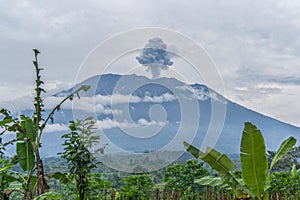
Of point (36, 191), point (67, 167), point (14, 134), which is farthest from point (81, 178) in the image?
point (14, 134)

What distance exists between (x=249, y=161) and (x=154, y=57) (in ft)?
7.28

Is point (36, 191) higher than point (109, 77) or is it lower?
lower

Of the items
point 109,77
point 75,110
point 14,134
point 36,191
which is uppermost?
point 109,77

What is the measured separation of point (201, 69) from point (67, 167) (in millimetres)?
2089

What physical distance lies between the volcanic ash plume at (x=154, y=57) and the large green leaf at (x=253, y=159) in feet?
6.66

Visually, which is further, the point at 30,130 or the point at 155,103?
the point at 155,103

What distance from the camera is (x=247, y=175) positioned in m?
4.00

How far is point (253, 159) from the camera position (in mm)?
3906

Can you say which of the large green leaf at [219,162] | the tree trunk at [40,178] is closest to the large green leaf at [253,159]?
the large green leaf at [219,162]

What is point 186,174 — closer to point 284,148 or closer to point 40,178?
point 284,148

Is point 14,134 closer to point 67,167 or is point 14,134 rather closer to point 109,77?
point 67,167

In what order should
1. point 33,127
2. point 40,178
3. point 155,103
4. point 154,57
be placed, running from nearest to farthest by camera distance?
point 40,178
point 33,127
point 154,57
point 155,103

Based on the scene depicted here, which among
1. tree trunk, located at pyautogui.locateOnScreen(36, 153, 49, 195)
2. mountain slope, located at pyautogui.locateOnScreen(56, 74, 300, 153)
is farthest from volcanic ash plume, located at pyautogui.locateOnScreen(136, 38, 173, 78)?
tree trunk, located at pyautogui.locateOnScreen(36, 153, 49, 195)

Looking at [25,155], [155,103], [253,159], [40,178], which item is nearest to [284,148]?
[253,159]
